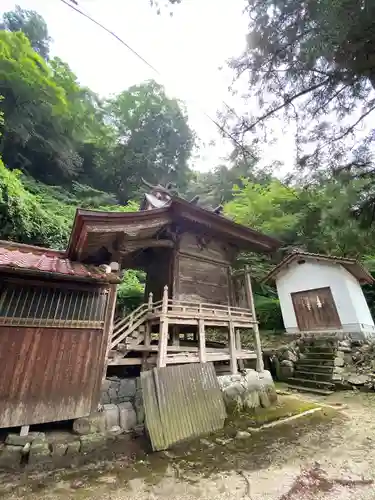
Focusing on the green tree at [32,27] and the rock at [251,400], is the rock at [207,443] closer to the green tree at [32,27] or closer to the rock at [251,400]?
the rock at [251,400]

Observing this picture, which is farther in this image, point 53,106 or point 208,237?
point 53,106

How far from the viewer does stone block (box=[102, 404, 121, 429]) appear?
5183 mm

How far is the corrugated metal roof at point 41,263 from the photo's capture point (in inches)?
184

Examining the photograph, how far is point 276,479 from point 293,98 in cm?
657

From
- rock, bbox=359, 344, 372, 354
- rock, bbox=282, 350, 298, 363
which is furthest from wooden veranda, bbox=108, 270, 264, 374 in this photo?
rock, bbox=359, 344, 372, 354

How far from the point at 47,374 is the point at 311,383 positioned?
9019 mm

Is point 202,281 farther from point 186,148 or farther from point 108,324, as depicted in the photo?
point 186,148

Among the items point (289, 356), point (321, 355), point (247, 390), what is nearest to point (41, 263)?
point (247, 390)

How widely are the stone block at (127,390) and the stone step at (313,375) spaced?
23.8 ft

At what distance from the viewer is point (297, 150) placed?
17.7 ft

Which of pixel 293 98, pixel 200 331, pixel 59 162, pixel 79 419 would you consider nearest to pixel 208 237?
pixel 200 331

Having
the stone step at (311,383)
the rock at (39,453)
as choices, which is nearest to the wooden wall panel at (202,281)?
the rock at (39,453)

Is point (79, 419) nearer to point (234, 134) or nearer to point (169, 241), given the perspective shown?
point (169, 241)

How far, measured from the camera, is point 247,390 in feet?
23.2
